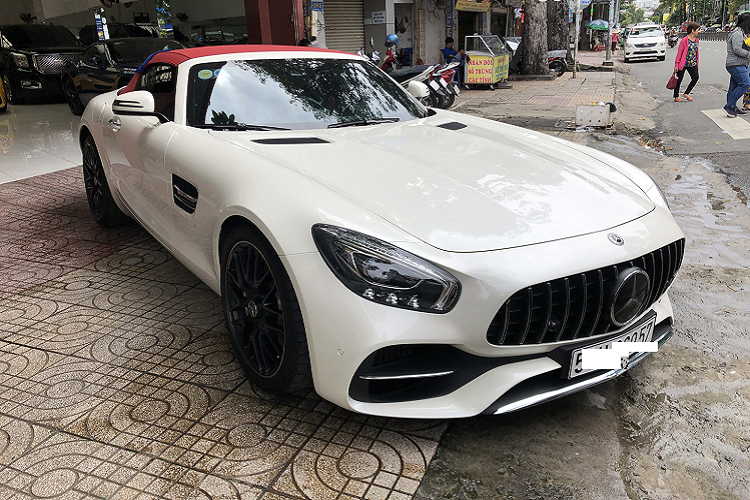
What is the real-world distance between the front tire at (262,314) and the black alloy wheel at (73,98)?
10964 mm

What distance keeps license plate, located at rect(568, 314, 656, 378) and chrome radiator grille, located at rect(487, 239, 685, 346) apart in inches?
2.0

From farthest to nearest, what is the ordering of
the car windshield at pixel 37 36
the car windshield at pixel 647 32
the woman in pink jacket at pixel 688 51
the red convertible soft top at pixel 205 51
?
the car windshield at pixel 647 32, the car windshield at pixel 37 36, the woman in pink jacket at pixel 688 51, the red convertible soft top at pixel 205 51

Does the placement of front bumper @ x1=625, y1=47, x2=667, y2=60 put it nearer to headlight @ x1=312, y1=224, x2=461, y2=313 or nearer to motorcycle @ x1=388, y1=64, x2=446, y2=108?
motorcycle @ x1=388, y1=64, x2=446, y2=108

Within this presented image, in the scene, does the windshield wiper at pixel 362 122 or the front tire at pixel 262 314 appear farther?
the windshield wiper at pixel 362 122

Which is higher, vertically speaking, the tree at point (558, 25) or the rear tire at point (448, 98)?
the tree at point (558, 25)

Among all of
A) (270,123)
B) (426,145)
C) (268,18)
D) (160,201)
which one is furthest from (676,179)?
(268,18)

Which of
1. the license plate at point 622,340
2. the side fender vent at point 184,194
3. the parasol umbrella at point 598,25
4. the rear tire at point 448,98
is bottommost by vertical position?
the license plate at point 622,340

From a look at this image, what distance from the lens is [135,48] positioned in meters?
11.5

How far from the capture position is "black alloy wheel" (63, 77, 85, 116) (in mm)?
12078

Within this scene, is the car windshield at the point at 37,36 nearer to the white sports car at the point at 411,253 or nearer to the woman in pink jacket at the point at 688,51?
the woman in pink jacket at the point at 688,51

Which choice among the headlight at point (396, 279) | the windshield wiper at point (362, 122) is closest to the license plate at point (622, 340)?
the headlight at point (396, 279)

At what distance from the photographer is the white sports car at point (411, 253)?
2068 millimetres

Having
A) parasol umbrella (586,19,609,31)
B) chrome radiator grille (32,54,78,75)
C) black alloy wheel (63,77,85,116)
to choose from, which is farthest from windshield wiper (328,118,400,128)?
parasol umbrella (586,19,609,31)

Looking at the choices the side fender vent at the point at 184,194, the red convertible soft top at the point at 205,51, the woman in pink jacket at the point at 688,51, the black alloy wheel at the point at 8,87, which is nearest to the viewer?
the side fender vent at the point at 184,194
